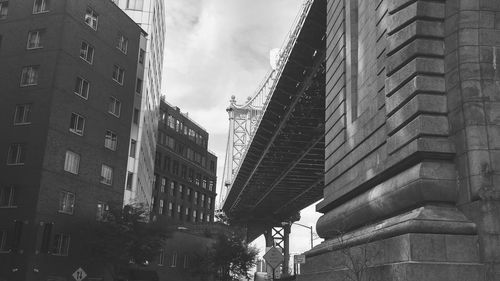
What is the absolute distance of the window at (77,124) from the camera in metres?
45.7

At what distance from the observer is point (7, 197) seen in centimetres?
4228

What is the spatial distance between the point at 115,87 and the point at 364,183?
38.5 meters

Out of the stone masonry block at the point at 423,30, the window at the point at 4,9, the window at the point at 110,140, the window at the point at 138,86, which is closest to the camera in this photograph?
the stone masonry block at the point at 423,30

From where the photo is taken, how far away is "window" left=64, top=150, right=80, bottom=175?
4448 centimetres

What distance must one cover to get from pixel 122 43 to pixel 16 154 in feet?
52.2

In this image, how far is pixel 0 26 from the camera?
48344mm

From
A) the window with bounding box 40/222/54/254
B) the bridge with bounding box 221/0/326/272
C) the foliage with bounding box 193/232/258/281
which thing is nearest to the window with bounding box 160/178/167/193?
the bridge with bounding box 221/0/326/272

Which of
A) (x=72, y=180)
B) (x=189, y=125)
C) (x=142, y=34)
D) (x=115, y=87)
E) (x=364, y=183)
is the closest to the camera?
(x=364, y=183)

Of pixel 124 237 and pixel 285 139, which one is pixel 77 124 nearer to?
pixel 124 237

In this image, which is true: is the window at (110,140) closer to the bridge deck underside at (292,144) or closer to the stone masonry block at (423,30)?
the bridge deck underside at (292,144)

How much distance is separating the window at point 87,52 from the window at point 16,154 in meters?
9.13

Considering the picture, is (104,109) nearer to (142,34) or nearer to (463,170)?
(142,34)

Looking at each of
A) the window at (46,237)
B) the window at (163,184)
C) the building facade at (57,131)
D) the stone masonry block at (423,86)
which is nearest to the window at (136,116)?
the building facade at (57,131)

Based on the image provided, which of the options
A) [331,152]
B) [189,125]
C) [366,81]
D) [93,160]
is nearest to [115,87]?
[93,160]
